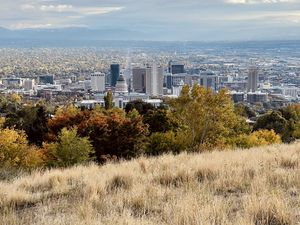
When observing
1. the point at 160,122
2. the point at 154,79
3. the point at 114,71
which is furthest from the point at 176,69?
the point at 160,122

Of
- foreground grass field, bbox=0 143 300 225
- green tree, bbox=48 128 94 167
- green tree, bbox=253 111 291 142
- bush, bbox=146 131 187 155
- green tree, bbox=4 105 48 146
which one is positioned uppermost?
foreground grass field, bbox=0 143 300 225

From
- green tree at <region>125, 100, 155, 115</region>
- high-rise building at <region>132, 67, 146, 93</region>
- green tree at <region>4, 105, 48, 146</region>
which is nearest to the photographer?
green tree at <region>4, 105, 48, 146</region>

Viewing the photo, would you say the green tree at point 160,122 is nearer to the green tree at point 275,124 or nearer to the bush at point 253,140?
the bush at point 253,140

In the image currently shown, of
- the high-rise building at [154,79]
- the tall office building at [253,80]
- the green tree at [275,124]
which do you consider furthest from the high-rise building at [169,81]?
the green tree at [275,124]

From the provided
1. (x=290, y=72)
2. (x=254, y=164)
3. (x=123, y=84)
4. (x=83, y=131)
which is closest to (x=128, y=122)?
(x=83, y=131)

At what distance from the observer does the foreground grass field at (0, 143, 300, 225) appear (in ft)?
16.4

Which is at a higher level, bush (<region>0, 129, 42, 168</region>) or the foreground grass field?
the foreground grass field

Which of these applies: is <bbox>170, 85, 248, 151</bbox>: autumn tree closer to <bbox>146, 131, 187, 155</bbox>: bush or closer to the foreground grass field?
<bbox>146, 131, 187, 155</bbox>: bush

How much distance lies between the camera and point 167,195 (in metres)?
6.17

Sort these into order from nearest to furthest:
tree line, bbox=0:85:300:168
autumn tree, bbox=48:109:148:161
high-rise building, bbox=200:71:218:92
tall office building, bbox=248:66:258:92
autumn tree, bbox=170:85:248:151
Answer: tree line, bbox=0:85:300:168 → autumn tree, bbox=48:109:148:161 → autumn tree, bbox=170:85:248:151 → high-rise building, bbox=200:71:218:92 → tall office building, bbox=248:66:258:92

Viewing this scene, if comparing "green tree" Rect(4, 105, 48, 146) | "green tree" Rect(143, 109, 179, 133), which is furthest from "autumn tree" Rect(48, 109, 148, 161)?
"green tree" Rect(4, 105, 48, 146)

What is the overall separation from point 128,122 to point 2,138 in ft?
22.8

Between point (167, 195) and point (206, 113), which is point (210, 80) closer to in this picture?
point (206, 113)

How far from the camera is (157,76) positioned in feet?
508
